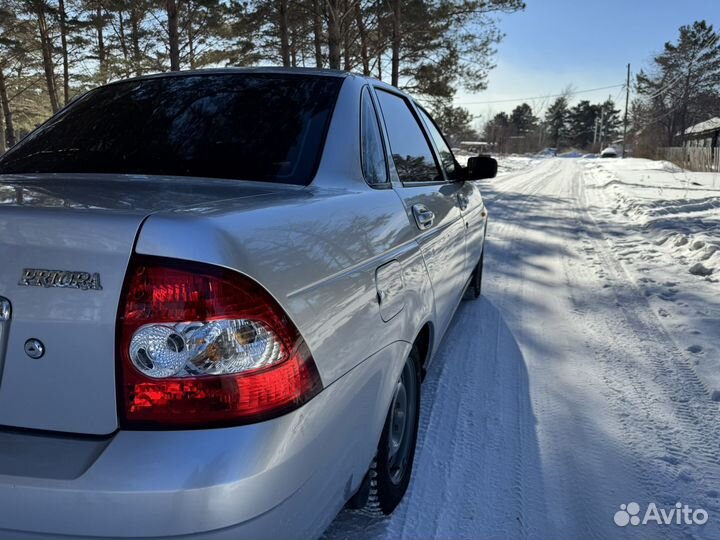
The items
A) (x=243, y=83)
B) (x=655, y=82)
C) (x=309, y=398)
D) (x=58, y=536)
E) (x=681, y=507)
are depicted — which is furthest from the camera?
(x=655, y=82)

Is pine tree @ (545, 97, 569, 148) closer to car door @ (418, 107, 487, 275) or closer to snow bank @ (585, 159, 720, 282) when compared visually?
snow bank @ (585, 159, 720, 282)

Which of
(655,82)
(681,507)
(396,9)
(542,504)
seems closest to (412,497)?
(542,504)

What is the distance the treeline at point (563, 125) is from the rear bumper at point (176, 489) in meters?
105

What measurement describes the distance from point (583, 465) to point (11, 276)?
239 cm

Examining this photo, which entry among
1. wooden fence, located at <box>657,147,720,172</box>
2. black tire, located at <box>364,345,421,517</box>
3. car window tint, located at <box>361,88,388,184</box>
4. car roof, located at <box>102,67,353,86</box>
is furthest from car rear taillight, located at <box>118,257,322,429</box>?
wooden fence, located at <box>657,147,720,172</box>

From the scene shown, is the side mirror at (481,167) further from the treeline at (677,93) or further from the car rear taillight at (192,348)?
the treeline at (677,93)

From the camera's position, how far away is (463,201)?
12.4 feet

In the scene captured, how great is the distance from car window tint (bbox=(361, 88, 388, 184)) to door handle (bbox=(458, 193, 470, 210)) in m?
Result: 1.30

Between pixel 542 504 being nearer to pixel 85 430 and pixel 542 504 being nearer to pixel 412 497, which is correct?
pixel 412 497

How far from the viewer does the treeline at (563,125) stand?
104 meters

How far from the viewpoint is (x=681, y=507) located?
2.19m

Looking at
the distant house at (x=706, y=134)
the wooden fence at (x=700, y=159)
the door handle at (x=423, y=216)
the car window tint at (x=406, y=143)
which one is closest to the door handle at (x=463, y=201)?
the car window tint at (x=406, y=143)

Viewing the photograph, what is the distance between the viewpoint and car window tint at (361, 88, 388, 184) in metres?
2.19

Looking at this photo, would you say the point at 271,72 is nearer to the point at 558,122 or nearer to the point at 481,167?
the point at 481,167
